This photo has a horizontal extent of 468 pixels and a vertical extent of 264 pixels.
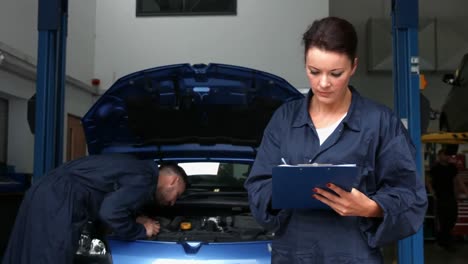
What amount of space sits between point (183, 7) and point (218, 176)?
658 cm

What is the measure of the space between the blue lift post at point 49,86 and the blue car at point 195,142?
0.94 feet

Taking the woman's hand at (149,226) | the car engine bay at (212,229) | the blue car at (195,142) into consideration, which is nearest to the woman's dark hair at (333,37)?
the blue car at (195,142)

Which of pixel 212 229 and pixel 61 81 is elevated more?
pixel 61 81

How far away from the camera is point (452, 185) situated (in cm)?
869

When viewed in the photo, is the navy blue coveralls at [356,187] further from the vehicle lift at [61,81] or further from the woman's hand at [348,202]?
the vehicle lift at [61,81]

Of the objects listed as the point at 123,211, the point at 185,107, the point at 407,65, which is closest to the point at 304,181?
the point at 123,211

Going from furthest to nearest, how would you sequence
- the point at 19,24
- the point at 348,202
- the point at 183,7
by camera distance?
the point at 183,7
the point at 19,24
the point at 348,202

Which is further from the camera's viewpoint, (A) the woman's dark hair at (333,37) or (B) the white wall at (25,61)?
(B) the white wall at (25,61)

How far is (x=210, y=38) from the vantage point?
971cm

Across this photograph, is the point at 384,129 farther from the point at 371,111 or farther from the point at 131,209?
the point at 131,209

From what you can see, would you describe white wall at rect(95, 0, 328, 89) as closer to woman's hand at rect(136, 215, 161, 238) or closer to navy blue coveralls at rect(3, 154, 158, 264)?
woman's hand at rect(136, 215, 161, 238)

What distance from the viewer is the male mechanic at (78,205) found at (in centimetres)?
274

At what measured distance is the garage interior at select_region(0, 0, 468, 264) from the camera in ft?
12.2

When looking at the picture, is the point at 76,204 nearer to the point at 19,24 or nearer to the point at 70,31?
the point at 19,24
